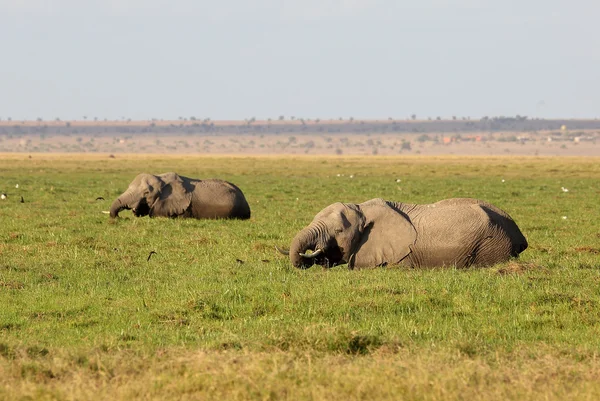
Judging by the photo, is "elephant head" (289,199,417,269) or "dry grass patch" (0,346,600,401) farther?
"elephant head" (289,199,417,269)

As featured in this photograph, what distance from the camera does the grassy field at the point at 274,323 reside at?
8.05 metres

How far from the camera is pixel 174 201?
2430 centimetres

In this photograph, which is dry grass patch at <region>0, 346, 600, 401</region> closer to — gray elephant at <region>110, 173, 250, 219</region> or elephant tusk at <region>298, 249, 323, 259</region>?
elephant tusk at <region>298, 249, 323, 259</region>

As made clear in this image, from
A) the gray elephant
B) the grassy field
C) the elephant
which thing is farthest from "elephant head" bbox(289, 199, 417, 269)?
the gray elephant

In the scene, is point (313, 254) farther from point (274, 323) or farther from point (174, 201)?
point (174, 201)

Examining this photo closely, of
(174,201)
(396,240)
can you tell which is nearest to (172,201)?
(174,201)

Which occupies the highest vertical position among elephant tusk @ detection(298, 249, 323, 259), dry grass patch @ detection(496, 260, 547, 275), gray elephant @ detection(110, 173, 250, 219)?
elephant tusk @ detection(298, 249, 323, 259)

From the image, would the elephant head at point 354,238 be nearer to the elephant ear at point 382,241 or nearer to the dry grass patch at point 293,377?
the elephant ear at point 382,241

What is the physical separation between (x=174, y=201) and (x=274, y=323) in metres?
13.7

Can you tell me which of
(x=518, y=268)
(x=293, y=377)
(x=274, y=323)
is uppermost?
(x=293, y=377)

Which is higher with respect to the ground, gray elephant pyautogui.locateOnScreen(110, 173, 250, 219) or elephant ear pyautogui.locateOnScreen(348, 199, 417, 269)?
elephant ear pyautogui.locateOnScreen(348, 199, 417, 269)

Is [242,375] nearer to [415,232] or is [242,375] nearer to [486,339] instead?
[486,339]

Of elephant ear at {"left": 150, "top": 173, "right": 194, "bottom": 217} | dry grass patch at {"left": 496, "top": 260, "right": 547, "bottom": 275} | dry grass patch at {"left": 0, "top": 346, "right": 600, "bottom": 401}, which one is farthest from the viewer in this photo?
elephant ear at {"left": 150, "top": 173, "right": 194, "bottom": 217}

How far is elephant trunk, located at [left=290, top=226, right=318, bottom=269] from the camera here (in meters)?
14.5
